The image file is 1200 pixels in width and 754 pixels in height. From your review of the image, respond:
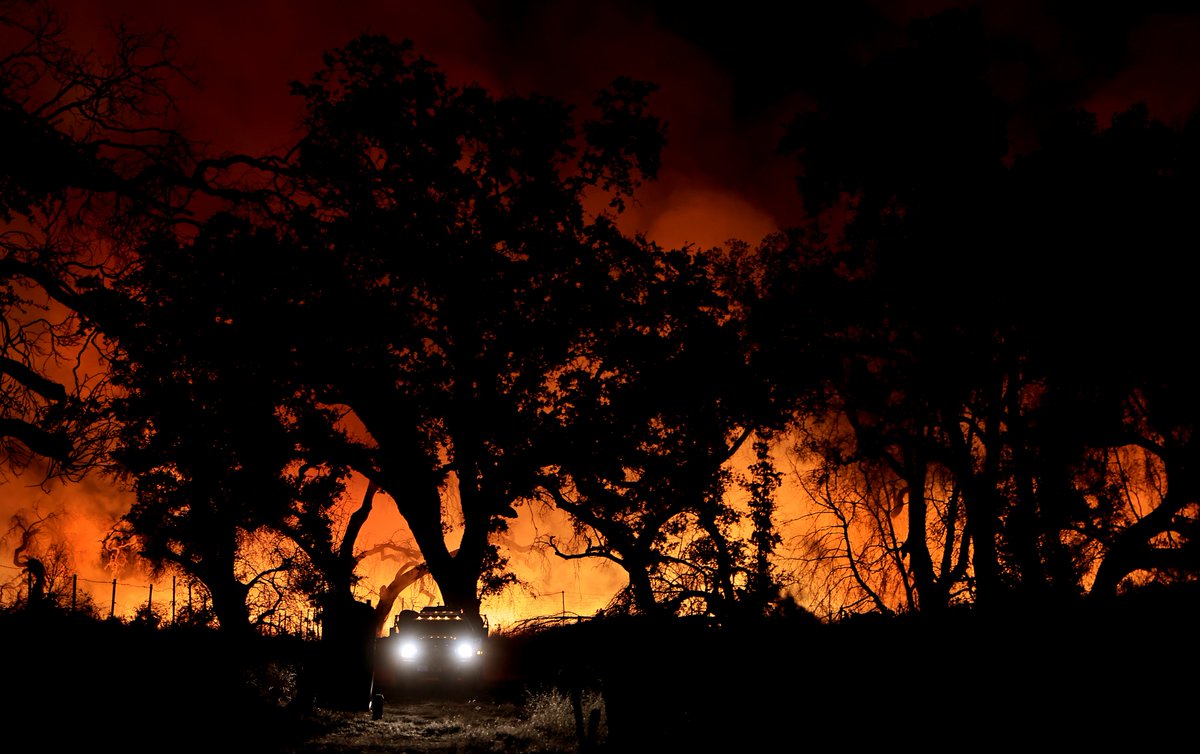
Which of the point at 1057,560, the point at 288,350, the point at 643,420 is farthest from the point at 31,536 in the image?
the point at 1057,560

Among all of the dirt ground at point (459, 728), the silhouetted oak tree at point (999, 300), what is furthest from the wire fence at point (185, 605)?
the silhouetted oak tree at point (999, 300)

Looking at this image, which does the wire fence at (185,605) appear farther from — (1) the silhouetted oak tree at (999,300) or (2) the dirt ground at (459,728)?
(1) the silhouetted oak tree at (999,300)

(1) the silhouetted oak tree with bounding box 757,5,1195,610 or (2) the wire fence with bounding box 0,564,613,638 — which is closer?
(1) the silhouetted oak tree with bounding box 757,5,1195,610

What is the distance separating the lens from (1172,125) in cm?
1500

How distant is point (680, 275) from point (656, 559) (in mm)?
7256

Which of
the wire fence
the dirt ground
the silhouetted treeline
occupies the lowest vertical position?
the dirt ground

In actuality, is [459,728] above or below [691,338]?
below

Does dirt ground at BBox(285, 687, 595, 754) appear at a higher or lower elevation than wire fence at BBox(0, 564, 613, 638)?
A: lower

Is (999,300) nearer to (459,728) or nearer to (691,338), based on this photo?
(691,338)

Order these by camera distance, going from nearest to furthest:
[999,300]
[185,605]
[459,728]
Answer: [999,300]
[459,728]
[185,605]

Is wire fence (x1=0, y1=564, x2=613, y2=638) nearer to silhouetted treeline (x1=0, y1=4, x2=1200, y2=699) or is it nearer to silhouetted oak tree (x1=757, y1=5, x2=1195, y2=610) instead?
silhouetted treeline (x1=0, y1=4, x2=1200, y2=699)

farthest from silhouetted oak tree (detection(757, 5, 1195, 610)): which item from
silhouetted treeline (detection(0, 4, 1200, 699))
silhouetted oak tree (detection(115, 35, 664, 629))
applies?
silhouetted oak tree (detection(115, 35, 664, 629))

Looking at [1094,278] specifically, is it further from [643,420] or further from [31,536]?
[31,536]

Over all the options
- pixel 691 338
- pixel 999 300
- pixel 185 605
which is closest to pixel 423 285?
pixel 691 338
